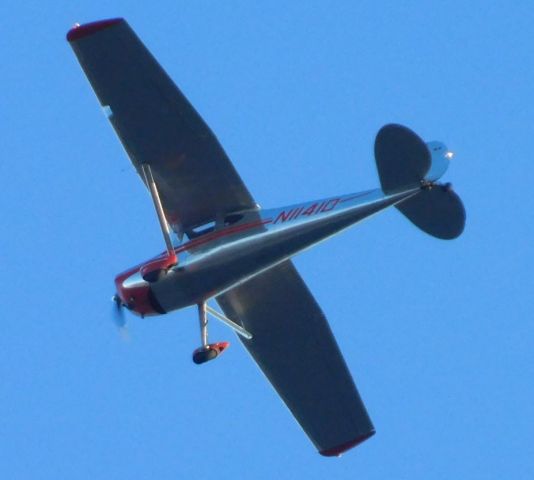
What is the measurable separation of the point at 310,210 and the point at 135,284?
3.47 meters

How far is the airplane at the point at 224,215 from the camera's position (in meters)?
24.7

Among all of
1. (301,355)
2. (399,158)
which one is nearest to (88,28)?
(399,158)

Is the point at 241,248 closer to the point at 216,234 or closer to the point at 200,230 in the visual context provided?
the point at 216,234

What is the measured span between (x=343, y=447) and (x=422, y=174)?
21.3 ft

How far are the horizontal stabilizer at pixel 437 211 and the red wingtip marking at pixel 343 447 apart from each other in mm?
4924

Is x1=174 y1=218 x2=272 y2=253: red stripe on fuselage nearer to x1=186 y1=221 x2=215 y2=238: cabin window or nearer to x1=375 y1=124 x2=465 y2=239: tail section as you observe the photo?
x1=186 y1=221 x2=215 y2=238: cabin window

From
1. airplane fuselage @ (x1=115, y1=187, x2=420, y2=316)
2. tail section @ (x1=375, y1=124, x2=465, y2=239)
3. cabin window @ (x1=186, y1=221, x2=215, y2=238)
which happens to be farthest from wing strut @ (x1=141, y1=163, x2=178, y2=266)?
tail section @ (x1=375, y1=124, x2=465, y2=239)

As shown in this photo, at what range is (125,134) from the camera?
84.2 ft

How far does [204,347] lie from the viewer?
86.3 feet

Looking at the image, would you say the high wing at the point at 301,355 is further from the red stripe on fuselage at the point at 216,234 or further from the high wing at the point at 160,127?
the high wing at the point at 160,127

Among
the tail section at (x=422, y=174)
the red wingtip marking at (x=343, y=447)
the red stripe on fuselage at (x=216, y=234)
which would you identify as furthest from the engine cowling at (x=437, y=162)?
the red wingtip marking at (x=343, y=447)

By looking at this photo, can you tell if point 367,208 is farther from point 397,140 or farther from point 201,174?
A: point 201,174

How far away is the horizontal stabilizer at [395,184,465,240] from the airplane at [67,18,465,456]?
0.02 meters

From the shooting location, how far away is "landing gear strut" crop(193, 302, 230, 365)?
26.2 meters
